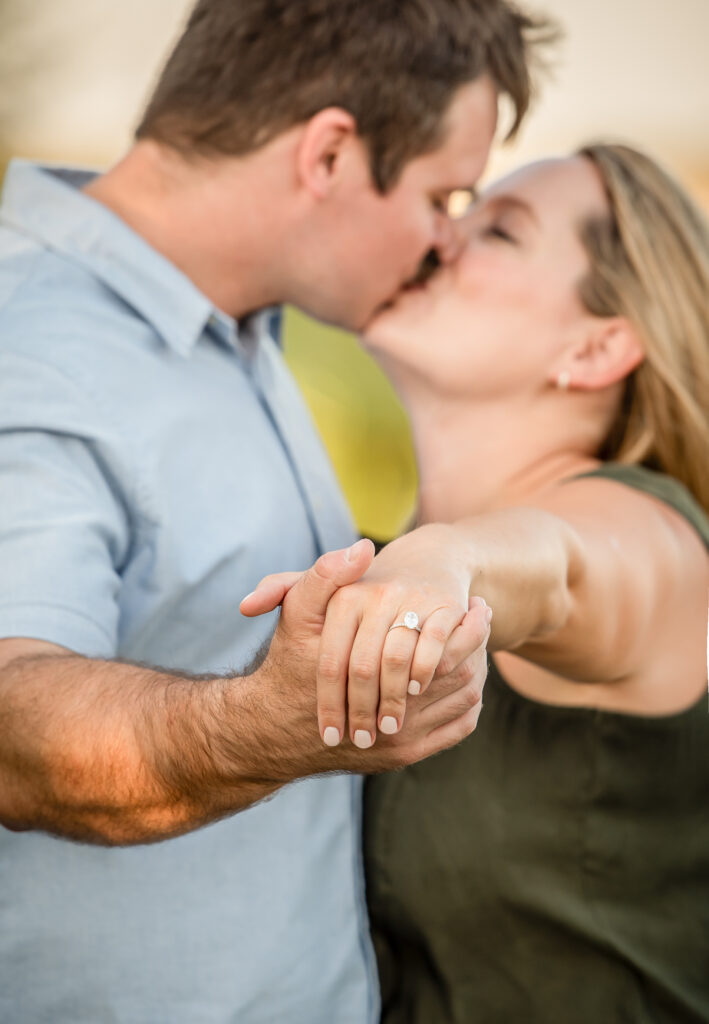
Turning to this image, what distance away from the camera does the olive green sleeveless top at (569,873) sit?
1210 millimetres

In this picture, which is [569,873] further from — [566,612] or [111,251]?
[111,251]

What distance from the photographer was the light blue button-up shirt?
3.31 ft

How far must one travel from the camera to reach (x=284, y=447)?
4.36 ft

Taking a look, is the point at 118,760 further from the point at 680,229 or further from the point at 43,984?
the point at 680,229

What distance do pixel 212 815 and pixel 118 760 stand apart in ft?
0.27

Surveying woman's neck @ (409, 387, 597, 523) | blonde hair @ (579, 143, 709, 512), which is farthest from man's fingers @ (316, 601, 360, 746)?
blonde hair @ (579, 143, 709, 512)

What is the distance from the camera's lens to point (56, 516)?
91 cm

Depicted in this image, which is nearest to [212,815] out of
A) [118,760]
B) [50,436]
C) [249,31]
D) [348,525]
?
[118,760]

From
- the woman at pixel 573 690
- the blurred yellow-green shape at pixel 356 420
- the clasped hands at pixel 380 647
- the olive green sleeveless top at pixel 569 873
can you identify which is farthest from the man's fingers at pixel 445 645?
the blurred yellow-green shape at pixel 356 420

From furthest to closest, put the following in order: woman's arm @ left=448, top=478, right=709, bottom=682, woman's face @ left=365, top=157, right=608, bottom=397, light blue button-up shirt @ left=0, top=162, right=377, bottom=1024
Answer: woman's face @ left=365, top=157, right=608, bottom=397, light blue button-up shirt @ left=0, top=162, right=377, bottom=1024, woman's arm @ left=448, top=478, right=709, bottom=682

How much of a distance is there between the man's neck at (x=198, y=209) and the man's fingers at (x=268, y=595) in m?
0.82

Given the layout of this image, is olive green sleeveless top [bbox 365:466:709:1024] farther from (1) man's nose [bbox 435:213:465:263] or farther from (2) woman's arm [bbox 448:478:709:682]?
(1) man's nose [bbox 435:213:465:263]

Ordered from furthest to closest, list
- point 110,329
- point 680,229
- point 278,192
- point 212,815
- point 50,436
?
point 680,229 < point 278,192 < point 110,329 < point 50,436 < point 212,815

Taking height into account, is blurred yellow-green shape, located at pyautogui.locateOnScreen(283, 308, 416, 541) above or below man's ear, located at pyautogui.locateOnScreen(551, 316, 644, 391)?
below
